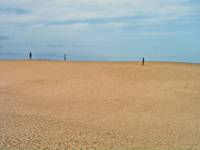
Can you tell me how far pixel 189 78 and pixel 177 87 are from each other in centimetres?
395

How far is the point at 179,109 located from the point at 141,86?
7824mm

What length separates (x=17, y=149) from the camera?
10.2m

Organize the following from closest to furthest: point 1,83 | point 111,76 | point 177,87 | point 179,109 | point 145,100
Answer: point 179,109 → point 145,100 → point 177,87 → point 1,83 → point 111,76

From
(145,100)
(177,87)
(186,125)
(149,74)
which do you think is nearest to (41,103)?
(145,100)

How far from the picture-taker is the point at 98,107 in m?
21.3

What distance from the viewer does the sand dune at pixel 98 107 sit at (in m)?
12.2

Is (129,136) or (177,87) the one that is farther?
(177,87)

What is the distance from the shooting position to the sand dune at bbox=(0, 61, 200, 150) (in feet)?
40.0

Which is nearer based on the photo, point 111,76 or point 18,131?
point 18,131

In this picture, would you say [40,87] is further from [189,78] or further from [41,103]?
[189,78]


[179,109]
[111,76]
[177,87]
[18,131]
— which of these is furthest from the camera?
[111,76]

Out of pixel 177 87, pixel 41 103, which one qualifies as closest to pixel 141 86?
pixel 177 87

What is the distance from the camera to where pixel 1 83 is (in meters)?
30.3

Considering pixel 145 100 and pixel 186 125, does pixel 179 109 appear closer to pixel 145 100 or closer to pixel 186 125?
pixel 145 100
